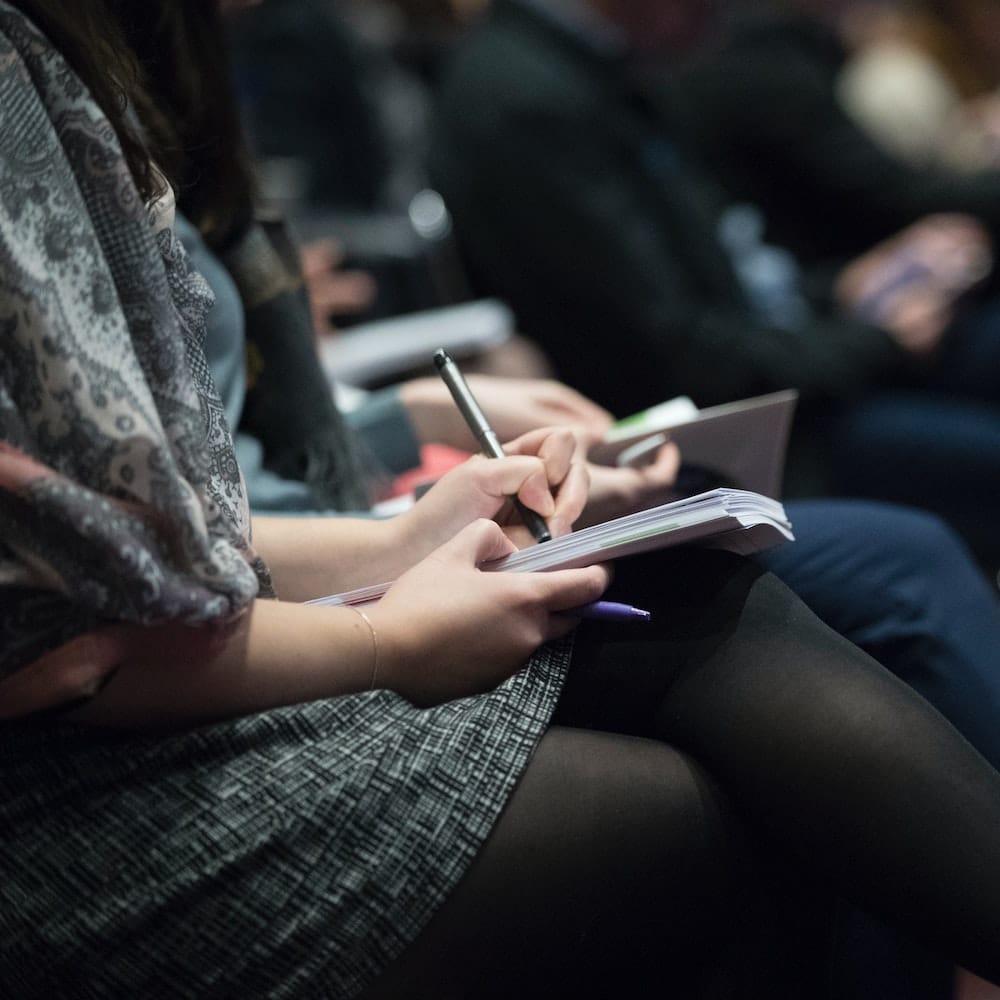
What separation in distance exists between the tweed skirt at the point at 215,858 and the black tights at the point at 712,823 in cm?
3

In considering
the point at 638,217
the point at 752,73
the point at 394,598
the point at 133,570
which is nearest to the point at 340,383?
the point at 638,217

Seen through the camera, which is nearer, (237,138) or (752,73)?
(237,138)

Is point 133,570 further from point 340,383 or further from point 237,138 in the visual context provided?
point 340,383

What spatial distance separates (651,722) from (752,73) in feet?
5.91

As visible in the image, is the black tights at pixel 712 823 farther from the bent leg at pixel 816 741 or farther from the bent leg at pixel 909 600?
the bent leg at pixel 909 600

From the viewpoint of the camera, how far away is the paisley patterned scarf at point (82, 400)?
1.87 feet

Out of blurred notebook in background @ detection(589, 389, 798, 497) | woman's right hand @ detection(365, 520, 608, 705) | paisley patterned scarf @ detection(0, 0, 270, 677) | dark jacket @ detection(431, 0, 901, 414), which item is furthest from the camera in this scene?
dark jacket @ detection(431, 0, 901, 414)

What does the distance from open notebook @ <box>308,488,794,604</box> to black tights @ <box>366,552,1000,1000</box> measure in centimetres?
5

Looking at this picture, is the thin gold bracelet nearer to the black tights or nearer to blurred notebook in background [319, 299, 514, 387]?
the black tights

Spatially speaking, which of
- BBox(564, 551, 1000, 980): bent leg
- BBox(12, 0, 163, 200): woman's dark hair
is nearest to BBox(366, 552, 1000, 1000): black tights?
BBox(564, 551, 1000, 980): bent leg

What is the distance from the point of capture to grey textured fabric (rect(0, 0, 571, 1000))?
58cm

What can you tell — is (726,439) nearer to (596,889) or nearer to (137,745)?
(596,889)

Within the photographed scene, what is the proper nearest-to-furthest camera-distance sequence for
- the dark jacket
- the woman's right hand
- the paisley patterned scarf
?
1. the paisley patterned scarf
2. the woman's right hand
3. the dark jacket

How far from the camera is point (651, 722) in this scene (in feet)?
2.43
